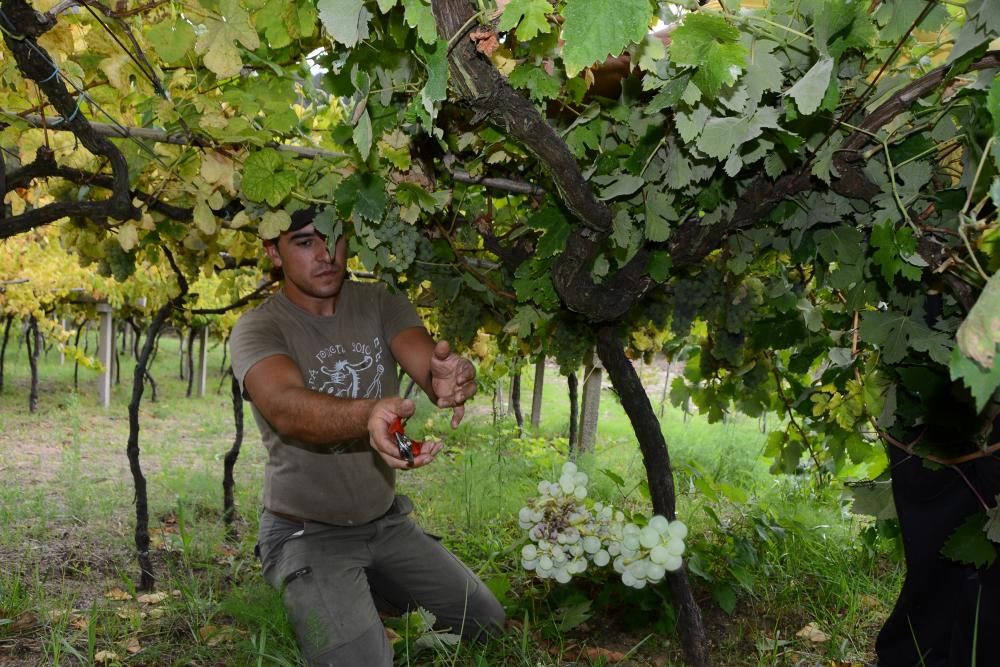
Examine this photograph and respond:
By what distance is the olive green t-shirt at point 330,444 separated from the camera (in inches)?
105

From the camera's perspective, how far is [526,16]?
36.4 inches

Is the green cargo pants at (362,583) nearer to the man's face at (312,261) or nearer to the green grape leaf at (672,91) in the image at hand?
the man's face at (312,261)

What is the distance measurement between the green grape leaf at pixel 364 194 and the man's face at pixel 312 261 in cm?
55

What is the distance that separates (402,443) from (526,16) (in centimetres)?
105

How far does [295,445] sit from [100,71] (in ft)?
4.22

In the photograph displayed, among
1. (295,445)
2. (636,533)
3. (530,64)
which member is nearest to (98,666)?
(295,445)

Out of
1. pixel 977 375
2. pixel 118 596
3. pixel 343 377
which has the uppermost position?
pixel 977 375

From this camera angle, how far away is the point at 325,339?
272 cm

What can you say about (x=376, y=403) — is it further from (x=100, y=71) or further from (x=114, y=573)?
(x=114, y=573)

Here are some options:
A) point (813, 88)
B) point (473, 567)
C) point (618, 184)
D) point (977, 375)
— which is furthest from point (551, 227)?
point (473, 567)

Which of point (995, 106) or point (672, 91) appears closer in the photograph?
point (995, 106)

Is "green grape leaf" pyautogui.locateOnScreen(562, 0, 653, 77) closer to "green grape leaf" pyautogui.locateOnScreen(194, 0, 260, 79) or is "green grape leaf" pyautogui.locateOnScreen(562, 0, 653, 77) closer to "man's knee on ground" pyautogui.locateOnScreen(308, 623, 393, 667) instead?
"green grape leaf" pyautogui.locateOnScreen(194, 0, 260, 79)

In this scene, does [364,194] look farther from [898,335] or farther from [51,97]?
[898,335]

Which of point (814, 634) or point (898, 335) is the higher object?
point (898, 335)
